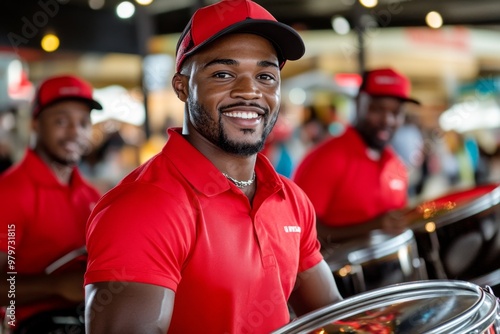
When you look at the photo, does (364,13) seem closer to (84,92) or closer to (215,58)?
(84,92)

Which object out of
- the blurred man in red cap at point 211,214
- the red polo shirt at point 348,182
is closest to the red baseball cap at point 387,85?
the red polo shirt at point 348,182

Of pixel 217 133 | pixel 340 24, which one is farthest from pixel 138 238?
pixel 340 24

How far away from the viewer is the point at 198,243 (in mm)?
1397

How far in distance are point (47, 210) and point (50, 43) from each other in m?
1.46

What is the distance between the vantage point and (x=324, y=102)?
1048cm

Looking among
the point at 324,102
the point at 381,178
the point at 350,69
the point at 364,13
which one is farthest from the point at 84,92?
the point at 350,69

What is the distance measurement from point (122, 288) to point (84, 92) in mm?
1752

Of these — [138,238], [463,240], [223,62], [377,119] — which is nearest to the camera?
[138,238]

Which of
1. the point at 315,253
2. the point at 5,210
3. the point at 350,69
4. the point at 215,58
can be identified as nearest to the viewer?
the point at 215,58

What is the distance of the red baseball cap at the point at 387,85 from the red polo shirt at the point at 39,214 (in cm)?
146

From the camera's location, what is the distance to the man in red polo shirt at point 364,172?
3080 mm

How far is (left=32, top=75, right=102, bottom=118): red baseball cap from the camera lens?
2885mm

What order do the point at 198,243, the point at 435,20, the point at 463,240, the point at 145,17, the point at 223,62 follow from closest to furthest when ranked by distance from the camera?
the point at 198,243 → the point at 223,62 → the point at 463,240 → the point at 145,17 → the point at 435,20

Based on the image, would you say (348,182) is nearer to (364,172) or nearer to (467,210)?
(364,172)
